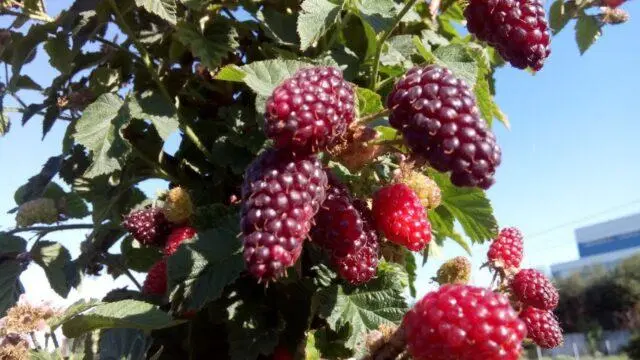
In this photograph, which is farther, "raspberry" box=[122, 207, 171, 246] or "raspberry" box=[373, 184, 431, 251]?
"raspberry" box=[122, 207, 171, 246]

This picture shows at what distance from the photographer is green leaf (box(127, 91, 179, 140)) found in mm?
1230

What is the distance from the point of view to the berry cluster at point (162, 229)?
1142 millimetres

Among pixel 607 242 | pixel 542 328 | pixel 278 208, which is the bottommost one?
pixel 607 242

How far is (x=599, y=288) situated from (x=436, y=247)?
30.3m

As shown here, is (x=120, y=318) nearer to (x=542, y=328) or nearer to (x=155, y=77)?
(x=155, y=77)

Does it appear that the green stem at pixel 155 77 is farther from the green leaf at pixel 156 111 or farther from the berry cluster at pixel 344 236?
the berry cluster at pixel 344 236

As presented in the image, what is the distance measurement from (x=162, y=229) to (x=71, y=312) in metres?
0.25

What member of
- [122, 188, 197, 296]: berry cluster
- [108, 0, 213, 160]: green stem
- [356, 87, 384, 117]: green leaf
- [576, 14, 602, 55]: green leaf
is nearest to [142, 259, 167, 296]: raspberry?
[122, 188, 197, 296]: berry cluster

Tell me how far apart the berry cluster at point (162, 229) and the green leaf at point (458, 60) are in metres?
0.53

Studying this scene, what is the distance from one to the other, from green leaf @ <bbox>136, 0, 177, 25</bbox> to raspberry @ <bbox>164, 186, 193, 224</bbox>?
0.34 metres

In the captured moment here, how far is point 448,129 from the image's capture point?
0.65m

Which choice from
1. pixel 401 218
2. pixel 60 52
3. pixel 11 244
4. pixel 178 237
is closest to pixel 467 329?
pixel 401 218

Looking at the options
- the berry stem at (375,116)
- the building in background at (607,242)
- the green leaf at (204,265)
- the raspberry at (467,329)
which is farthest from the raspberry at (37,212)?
the building in background at (607,242)

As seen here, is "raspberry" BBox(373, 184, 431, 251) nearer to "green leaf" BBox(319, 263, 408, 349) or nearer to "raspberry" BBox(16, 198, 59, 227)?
"green leaf" BBox(319, 263, 408, 349)
